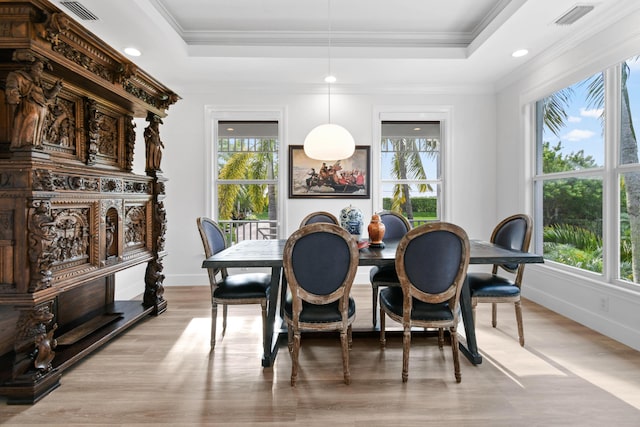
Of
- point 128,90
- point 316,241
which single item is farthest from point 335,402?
point 128,90

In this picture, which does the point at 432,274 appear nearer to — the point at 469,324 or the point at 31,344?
the point at 469,324

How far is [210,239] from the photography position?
278cm

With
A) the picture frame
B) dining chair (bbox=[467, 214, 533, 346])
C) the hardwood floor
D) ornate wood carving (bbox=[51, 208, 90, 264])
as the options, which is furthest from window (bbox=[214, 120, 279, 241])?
dining chair (bbox=[467, 214, 533, 346])

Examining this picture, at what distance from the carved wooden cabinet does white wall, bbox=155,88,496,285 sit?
1.07 m

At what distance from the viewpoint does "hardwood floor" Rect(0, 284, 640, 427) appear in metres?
1.80

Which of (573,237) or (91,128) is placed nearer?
(91,128)

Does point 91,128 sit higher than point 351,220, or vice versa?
point 91,128

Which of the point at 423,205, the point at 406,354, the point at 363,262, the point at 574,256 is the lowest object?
the point at 406,354

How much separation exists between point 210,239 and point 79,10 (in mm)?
2168

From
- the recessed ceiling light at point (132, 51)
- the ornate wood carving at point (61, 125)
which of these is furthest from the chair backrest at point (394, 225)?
the recessed ceiling light at point (132, 51)

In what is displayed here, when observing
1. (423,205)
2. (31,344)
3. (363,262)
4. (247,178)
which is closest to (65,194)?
(31,344)

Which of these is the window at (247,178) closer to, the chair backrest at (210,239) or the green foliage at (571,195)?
the chair backrest at (210,239)

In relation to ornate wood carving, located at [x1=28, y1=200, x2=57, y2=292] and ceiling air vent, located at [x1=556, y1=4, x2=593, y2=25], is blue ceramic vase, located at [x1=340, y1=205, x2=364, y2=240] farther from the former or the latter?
ceiling air vent, located at [x1=556, y1=4, x2=593, y2=25]

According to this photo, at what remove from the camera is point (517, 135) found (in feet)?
13.8
